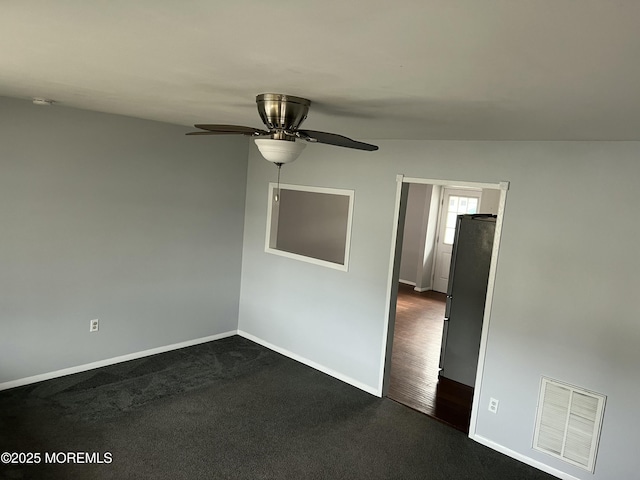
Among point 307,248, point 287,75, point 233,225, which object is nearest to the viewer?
point 287,75

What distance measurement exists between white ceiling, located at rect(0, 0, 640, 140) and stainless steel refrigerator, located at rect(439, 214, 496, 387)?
1.96 m

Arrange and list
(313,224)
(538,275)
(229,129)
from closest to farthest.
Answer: (229,129), (538,275), (313,224)

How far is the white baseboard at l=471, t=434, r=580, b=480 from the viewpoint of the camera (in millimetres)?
3250

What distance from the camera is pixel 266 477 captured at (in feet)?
9.82

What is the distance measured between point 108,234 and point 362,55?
352cm

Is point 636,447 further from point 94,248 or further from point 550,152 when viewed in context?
point 94,248

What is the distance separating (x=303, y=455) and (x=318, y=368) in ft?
4.85

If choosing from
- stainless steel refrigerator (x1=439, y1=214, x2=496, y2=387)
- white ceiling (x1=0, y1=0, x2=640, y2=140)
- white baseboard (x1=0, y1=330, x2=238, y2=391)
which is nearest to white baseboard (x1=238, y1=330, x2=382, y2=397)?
white baseboard (x1=0, y1=330, x2=238, y2=391)

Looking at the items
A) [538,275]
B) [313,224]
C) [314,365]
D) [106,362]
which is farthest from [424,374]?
[106,362]

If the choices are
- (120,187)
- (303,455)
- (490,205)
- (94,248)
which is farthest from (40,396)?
(490,205)

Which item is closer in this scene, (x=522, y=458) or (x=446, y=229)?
(x=522, y=458)

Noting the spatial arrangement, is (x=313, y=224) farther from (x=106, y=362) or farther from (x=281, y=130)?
(x=281, y=130)

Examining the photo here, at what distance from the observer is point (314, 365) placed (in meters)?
4.77

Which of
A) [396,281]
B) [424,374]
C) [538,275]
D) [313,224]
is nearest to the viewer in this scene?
[538,275]
